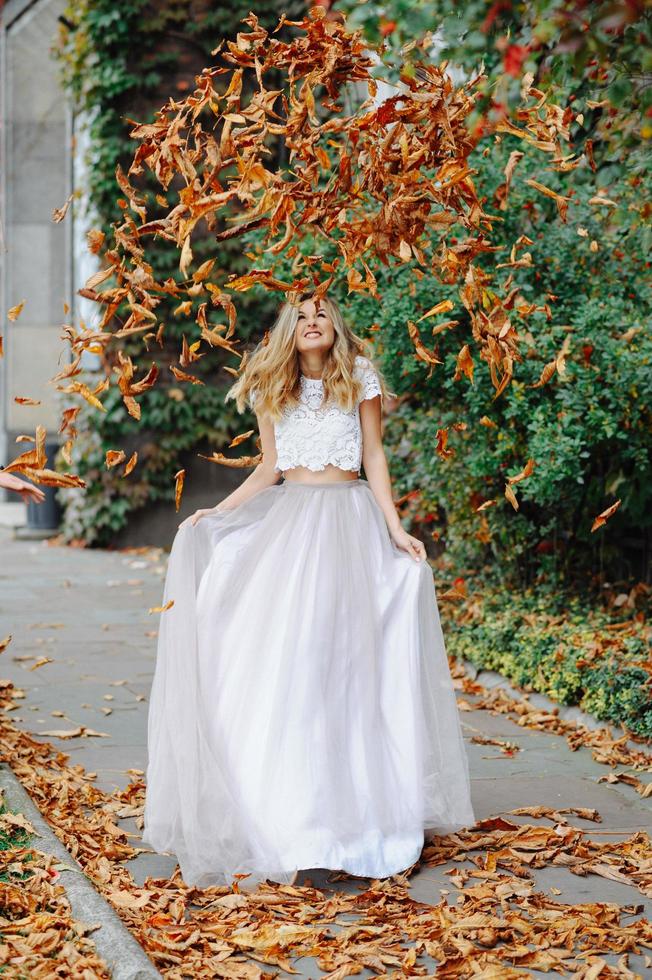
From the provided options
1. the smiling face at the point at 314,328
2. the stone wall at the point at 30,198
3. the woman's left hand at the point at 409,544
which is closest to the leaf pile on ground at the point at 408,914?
the woman's left hand at the point at 409,544

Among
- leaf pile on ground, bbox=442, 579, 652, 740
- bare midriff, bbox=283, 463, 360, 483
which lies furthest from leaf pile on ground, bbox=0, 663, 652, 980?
bare midriff, bbox=283, 463, 360, 483

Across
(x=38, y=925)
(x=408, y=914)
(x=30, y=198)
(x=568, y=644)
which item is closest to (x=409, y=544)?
(x=408, y=914)

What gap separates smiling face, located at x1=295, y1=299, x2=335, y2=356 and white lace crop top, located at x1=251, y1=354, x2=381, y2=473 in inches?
5.6

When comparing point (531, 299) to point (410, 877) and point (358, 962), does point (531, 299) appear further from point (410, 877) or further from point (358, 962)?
point (358, 962)

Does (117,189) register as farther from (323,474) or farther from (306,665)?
(306,665)

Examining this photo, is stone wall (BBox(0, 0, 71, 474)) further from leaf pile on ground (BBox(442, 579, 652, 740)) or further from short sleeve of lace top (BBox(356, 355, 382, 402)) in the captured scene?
short sleeve of lace top (BBox(356, 355, 382, 402))

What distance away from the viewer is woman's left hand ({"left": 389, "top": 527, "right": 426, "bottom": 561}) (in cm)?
463

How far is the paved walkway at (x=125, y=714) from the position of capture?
479 cm

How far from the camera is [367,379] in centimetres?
483

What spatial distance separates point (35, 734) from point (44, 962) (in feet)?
9.50

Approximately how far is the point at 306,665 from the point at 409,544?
604mm

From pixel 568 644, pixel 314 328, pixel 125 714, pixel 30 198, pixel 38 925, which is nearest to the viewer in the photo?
pixel 38 925

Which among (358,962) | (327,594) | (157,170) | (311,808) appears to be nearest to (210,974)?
(358,962)

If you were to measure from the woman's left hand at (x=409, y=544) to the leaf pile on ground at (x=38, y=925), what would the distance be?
1.63m
